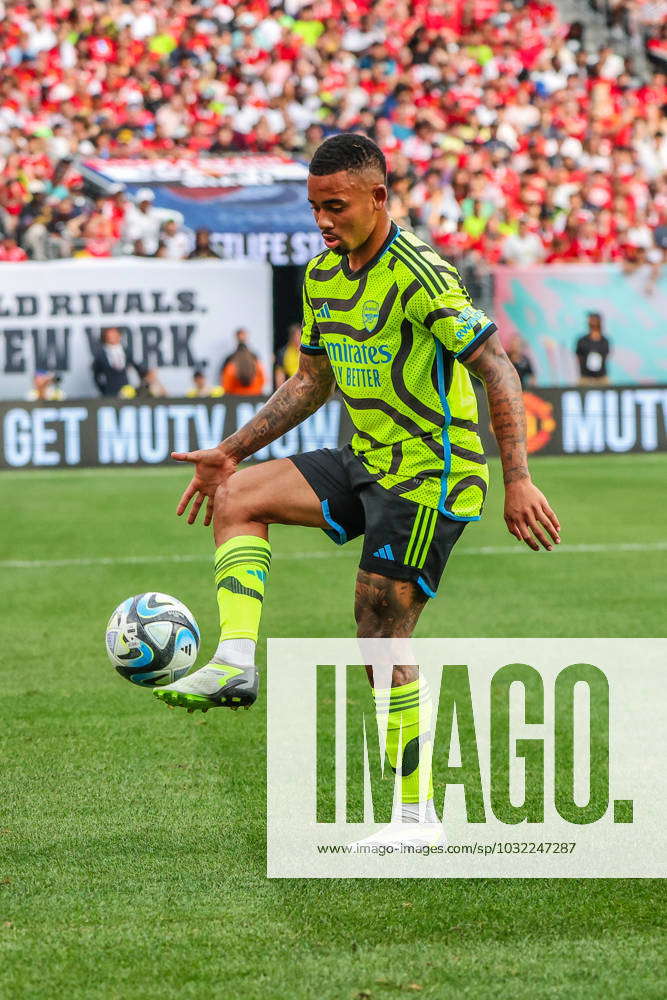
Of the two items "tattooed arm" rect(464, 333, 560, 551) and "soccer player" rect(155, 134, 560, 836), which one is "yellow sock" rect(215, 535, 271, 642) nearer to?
"soccer player" rect(155, 134, 560, 836)

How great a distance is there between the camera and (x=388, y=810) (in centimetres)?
529

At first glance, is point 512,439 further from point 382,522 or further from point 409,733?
point 409,733

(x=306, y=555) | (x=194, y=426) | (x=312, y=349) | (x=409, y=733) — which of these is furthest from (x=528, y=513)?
(x=194, y=426)

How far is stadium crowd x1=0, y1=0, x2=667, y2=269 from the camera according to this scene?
23.5m

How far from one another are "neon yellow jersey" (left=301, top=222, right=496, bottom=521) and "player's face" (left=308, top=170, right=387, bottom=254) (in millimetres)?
120

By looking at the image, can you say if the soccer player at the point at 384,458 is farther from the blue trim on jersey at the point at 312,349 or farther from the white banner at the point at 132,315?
the white banner at the point at 132,315

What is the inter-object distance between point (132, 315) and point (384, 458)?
15.6m

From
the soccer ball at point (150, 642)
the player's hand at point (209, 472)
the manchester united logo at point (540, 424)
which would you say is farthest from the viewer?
the manchester united logo at point (540, 424)

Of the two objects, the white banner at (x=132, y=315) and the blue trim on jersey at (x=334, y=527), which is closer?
the blue trim on jersey at (x=334, y=527)

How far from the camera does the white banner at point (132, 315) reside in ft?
65.3

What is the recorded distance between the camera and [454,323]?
4.61 m

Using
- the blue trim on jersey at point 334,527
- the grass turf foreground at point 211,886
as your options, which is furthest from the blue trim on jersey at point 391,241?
the grass turf foreground at point 211,886

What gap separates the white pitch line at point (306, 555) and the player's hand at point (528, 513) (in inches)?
303

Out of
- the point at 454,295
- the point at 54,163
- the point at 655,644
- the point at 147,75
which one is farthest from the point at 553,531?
the point at 147,75
